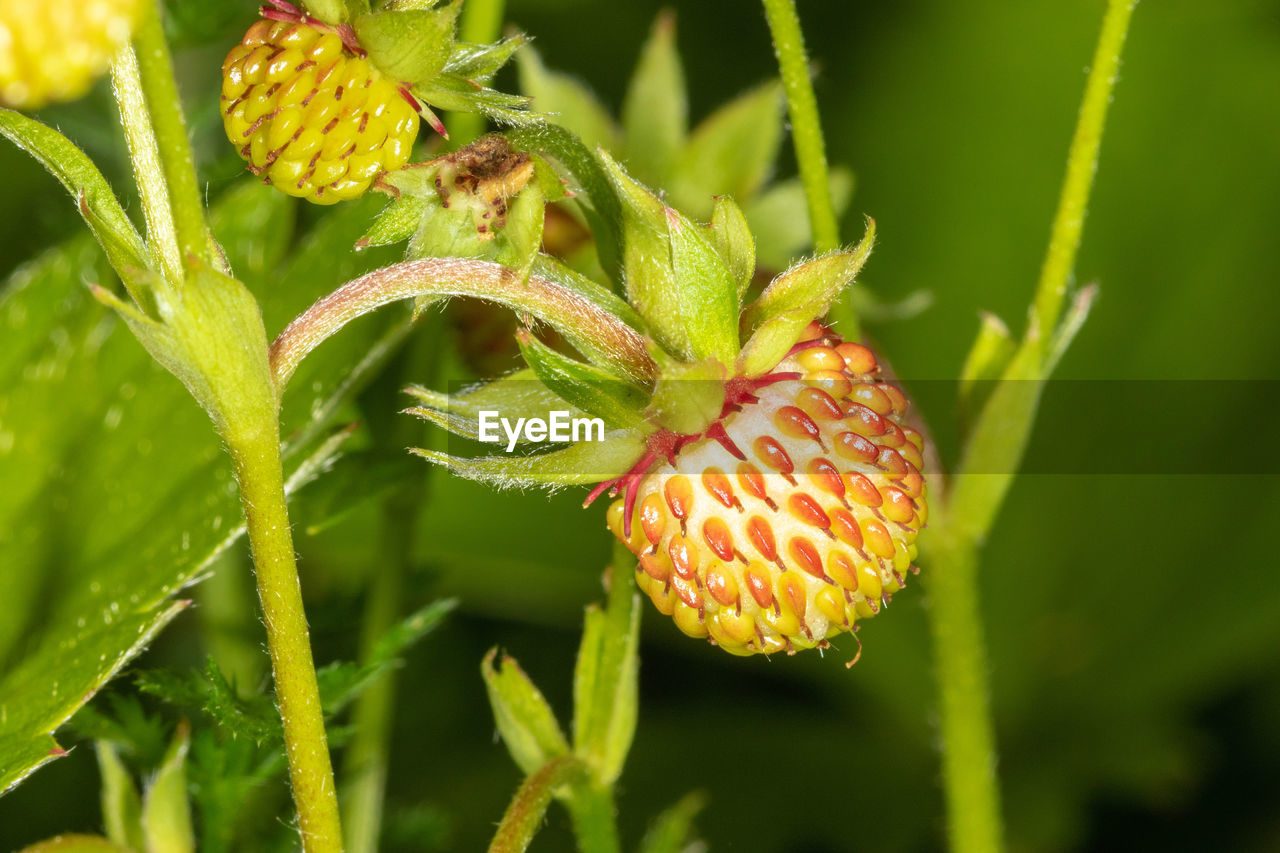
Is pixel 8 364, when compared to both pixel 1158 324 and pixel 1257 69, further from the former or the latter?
pixel 1257 69

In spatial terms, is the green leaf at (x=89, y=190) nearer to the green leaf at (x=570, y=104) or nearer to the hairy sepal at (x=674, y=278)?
the hairy sepal at (x=674, y=278)

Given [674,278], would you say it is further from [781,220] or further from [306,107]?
[781,220]

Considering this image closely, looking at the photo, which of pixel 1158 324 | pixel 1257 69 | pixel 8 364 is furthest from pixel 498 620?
pixel 1257 69

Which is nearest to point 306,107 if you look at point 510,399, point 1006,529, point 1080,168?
point 510,399

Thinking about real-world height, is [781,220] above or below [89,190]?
above

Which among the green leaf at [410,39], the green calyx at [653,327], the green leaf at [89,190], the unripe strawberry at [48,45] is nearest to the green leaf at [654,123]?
the green calyx at [653,327]

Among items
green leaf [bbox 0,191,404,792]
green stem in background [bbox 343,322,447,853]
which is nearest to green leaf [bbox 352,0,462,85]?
green leaf [bbox 0,191,404,792]
